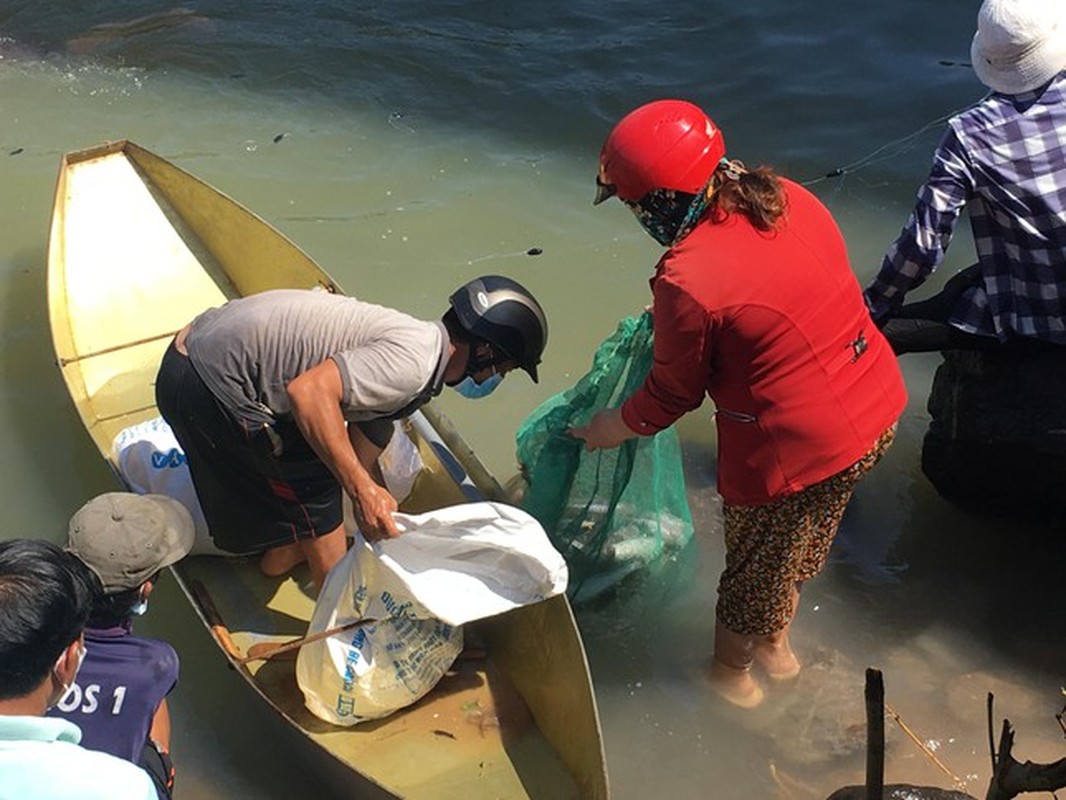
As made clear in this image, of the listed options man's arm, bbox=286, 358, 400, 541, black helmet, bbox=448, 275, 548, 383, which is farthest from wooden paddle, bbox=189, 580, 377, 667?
black helmet, bbox=448, 275, 548, 383

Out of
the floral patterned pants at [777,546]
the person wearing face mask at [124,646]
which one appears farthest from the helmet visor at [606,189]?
the person wearing face mask at [124,646]

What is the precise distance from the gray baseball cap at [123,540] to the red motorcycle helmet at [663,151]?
1594 mm

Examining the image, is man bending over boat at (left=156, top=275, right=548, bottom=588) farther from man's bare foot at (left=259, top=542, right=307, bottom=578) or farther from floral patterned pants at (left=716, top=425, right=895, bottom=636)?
floral patterned pants at (left=716, top=425, right=895, bottom=636)

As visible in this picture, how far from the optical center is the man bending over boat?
11.3 ft

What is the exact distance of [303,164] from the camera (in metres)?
7.45

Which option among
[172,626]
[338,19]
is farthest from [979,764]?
[338,19]

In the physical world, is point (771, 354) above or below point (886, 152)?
above

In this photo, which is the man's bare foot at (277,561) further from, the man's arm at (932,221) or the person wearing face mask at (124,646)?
the man's arm at (932,221)

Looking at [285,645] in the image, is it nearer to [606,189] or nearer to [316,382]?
[316,382]

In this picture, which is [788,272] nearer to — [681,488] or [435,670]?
[681,488]

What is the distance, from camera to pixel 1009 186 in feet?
12.8

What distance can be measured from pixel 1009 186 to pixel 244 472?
8.87 feet

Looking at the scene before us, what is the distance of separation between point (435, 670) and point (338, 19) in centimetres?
649

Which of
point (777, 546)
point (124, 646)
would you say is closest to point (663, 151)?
point (777, 546)
